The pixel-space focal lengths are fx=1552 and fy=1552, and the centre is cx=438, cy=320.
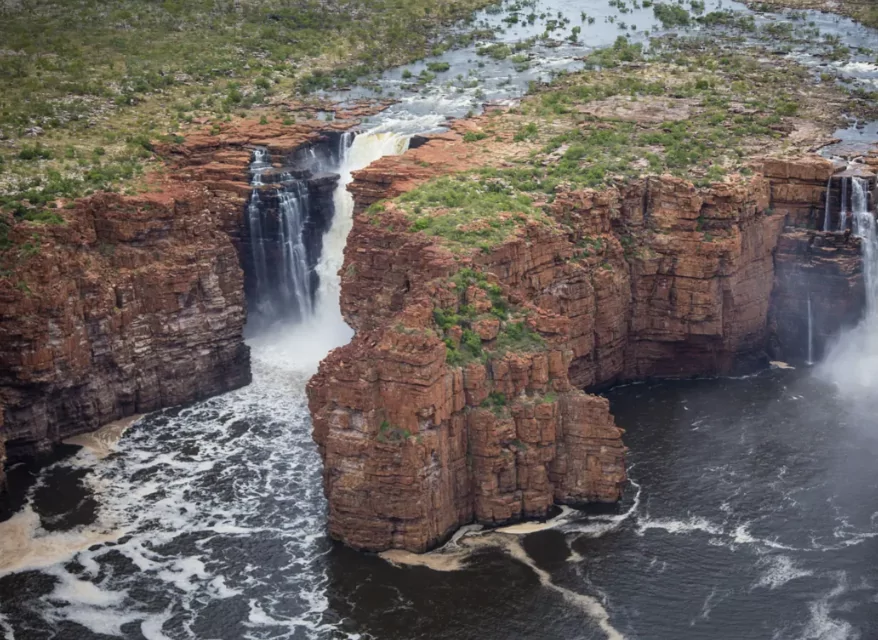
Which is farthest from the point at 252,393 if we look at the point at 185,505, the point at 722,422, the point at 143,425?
the point at 722,422

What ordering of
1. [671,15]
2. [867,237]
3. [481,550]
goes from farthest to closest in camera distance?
[671,15] → [867,237] → [481,550]

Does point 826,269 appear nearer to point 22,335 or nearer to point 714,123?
point 714,123

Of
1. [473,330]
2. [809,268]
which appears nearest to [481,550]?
[473,330]

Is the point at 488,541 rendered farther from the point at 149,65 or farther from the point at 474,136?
the point at 149,65

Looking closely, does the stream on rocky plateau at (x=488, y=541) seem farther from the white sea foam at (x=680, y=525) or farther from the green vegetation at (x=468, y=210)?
the green vegetation at (x=468, y=210)

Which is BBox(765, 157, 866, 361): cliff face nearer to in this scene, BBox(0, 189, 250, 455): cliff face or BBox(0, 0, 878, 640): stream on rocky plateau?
BBox(0, 0, 878, 640): stream on rocky plateau

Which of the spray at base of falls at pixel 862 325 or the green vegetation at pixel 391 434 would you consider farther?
the spray at base of falls at pixel 862 325

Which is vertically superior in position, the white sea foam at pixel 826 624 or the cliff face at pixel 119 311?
the cliff face at pixel 119 311

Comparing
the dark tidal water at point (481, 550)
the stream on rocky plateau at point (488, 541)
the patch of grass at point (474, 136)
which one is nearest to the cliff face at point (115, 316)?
the stream on rocky plateau at point (488, 541)
